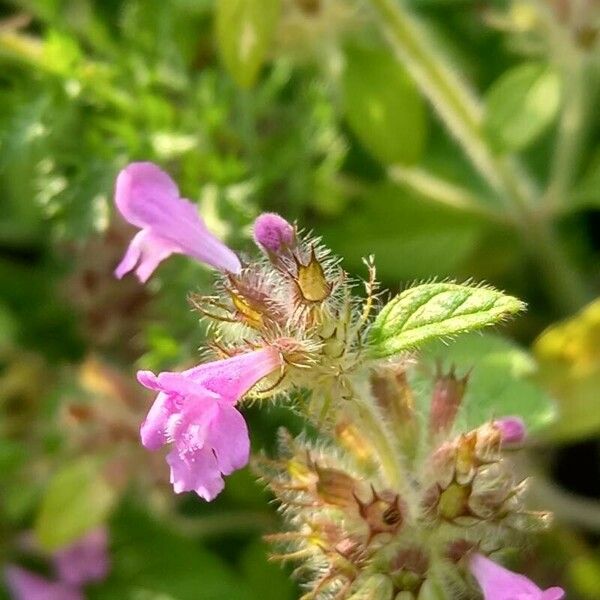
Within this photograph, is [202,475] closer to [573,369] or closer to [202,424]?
[202,424]

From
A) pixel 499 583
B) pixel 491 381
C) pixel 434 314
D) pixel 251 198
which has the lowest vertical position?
pixel 491 381

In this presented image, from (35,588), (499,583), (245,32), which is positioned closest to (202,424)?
(499,583)

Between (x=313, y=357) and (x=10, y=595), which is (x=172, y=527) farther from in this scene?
(x=313, y=357)

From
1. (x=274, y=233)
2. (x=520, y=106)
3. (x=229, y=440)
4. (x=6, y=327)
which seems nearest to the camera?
(x=229, y=440)

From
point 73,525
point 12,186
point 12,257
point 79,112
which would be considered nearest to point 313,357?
point 73,525

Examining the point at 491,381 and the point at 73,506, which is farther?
the point at 73,506

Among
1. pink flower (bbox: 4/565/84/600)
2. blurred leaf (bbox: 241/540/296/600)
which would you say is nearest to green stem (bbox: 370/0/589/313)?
blurred leaf (bbox: 241/540/296/600)

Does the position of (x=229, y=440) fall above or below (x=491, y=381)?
above

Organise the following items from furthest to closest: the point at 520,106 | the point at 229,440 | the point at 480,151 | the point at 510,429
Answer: the point at 480,151
the point at 520,106
the point at 510,429
the point at 229,440
